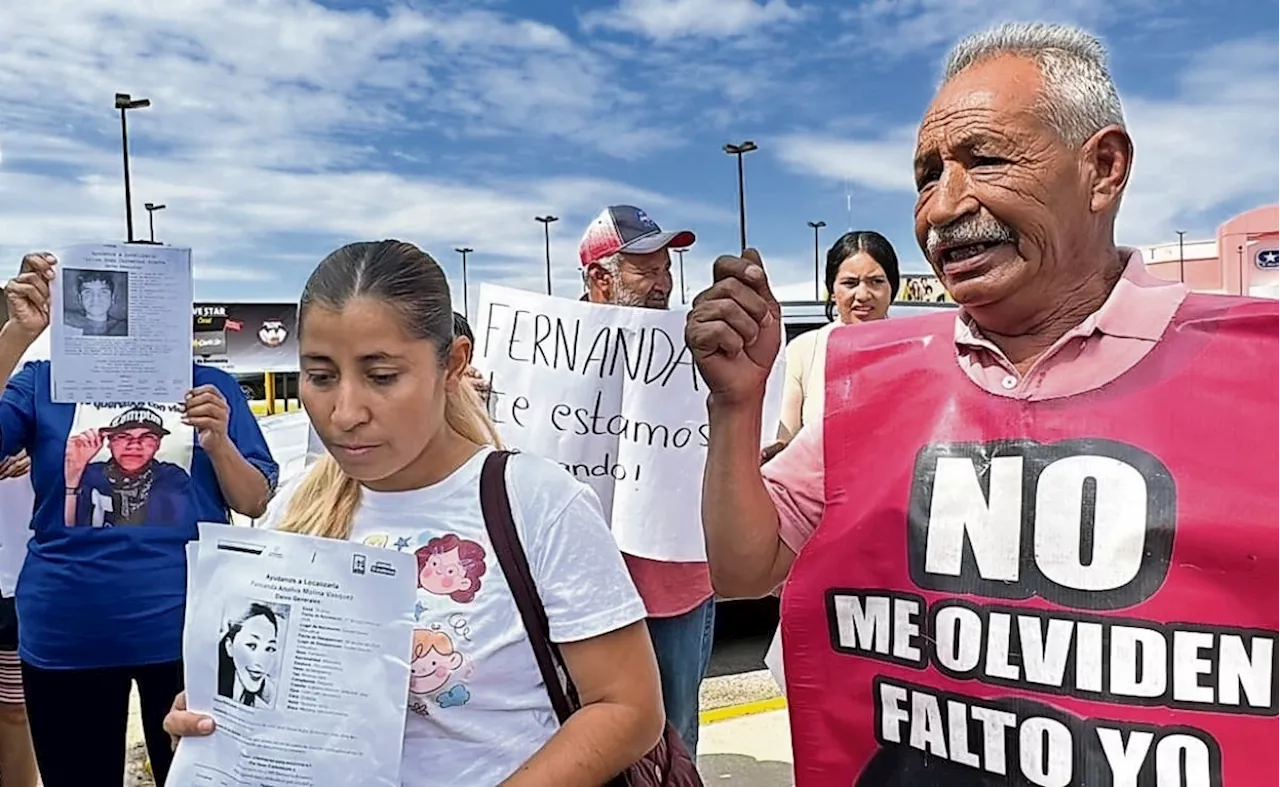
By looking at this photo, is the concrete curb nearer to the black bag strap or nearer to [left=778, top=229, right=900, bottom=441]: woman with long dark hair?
[left=778, top=229, right=900, bottom=441]: woman with long dark hair

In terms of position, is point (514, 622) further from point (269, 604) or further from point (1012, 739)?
point (1012, 739)

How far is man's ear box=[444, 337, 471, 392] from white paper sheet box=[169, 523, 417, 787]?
1.34 feet

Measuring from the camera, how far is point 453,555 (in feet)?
5.36

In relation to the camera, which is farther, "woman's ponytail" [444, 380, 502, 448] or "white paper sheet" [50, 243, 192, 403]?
"white paper sheet" [50, 243, 192, 403]

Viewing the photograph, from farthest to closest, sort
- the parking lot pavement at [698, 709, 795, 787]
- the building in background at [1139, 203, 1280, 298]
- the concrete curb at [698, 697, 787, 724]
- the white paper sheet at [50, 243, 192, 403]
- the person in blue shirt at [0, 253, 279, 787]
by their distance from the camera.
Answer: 1. the building in background at [1139, 203, 1280, 298]
2. the concrete curb at [698, 697, 787, 724]
3. the parking lot pavement at [698, 709, 795, 787]
4. the person in blue shirt at [0, 253, 279, 787]
5. the white paper sheet at [50, 243, 192, 403]

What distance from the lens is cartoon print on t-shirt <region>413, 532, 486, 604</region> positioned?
161cm

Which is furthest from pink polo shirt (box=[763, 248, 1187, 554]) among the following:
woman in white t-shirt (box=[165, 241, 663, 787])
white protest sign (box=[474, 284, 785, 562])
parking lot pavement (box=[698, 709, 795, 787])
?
parking lot pavement (box=[698, 709, 795, 787])

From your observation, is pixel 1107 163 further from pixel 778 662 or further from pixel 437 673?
pixel 437 673

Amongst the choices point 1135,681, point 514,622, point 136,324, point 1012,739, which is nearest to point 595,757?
point 514,622

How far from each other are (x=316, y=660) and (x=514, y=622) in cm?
29

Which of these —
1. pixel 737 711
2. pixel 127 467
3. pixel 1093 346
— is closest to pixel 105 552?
pixel 127 467

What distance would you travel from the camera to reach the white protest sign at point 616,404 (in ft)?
9.34

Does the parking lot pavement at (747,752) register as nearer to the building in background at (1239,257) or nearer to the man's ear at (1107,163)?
the man's ear at (1107,163)

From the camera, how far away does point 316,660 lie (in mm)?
1466
